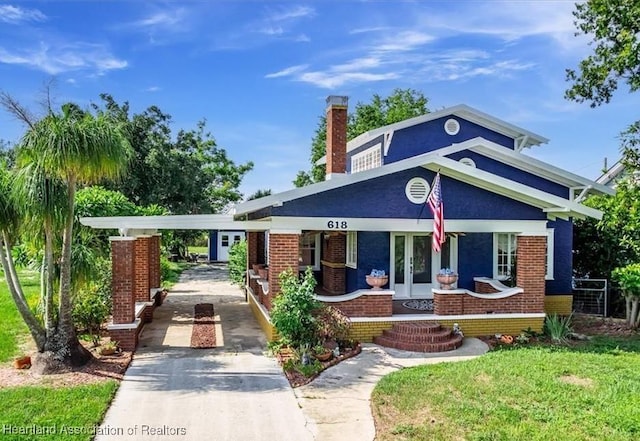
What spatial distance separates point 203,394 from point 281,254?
386cm

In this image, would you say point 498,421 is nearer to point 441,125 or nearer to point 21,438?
point 21,438

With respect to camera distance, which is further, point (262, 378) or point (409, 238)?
point (409, 238)

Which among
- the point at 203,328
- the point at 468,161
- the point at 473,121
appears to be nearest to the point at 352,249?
the point at 468,161

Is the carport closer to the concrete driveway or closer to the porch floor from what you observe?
the concrete driveway

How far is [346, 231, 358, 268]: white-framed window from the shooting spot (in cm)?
1512

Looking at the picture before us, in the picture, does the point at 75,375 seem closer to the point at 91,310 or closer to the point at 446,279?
the point at 91,310

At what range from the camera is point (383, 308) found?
39.3 ft

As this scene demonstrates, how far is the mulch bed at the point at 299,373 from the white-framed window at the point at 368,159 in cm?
820

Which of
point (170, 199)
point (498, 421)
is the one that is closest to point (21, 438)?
point (498, 421)

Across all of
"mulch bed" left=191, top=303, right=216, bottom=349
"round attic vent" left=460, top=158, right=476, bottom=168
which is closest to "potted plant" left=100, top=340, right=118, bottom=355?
"mulch bed" left=191, top=303, right=216, bottom=349

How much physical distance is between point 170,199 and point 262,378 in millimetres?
24423

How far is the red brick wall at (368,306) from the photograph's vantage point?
11828 millimetres

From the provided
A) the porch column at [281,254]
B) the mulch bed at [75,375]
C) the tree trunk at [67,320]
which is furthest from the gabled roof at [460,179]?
the mulch bed at [75,375]

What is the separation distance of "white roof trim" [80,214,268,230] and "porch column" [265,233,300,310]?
1.01 m
